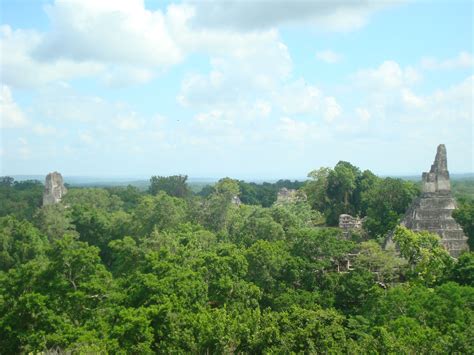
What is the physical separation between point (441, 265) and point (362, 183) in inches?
948

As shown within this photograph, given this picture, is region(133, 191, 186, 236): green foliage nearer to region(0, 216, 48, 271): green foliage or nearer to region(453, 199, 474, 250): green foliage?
region(0, 216, 48, 271): green foliage

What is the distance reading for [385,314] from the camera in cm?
2206

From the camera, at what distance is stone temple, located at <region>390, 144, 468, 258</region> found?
35.1m

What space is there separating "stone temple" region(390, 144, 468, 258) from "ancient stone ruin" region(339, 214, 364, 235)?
25.0ft

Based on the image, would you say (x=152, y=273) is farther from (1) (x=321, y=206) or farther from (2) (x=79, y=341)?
(1) (x=321, y=206)

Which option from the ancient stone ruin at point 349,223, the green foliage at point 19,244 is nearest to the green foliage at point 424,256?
the ancient stone ruin at point 349,223

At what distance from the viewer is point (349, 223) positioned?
150 ft

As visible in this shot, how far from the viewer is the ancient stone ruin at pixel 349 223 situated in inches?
1720

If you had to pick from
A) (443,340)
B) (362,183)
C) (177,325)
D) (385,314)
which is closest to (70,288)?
(177,325)

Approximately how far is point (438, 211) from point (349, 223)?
35.6ft

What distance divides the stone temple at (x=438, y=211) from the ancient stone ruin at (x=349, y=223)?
7.61 metres

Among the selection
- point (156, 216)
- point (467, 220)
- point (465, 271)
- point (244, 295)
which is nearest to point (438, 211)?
point (467, 220)

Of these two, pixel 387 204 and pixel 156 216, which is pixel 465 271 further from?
pixel 156 216

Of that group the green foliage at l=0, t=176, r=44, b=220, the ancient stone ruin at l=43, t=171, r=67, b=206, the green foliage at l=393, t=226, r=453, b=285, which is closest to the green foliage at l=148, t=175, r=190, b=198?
the ancient stone ruin at l=43, t=171, r=67, b=206
